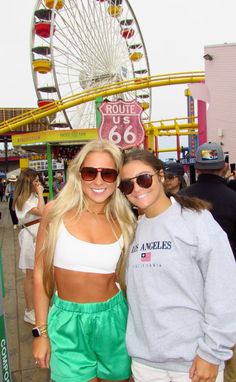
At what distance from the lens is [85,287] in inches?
76.5

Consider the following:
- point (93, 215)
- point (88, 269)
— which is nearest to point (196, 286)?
point (88, 269)

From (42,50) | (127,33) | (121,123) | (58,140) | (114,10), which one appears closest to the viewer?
(121,123)

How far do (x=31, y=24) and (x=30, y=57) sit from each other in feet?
5.40

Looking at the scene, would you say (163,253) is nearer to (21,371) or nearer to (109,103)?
(21,371)

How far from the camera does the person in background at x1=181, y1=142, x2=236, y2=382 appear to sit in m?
2.54

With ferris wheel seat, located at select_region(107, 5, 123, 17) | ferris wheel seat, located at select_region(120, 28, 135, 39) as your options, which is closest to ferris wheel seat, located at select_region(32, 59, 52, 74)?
ferris wheel seat, located at select_region(107, 5, 123, 17)

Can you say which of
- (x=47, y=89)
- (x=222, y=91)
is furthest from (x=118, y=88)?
(x=222, y=91)

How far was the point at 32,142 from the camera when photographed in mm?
15109

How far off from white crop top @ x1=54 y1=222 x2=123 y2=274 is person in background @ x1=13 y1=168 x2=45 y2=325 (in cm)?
226

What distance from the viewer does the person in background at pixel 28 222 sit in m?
4.15

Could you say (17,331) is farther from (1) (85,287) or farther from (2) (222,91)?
(2) (222,91)

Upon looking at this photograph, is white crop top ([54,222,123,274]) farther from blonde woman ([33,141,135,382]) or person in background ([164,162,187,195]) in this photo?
person in background ([164,162,187,195])

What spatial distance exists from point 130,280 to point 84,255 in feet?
0.94

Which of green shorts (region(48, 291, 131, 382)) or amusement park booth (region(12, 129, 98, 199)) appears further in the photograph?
amusement park booth (region(12, 129, 98, 199))
